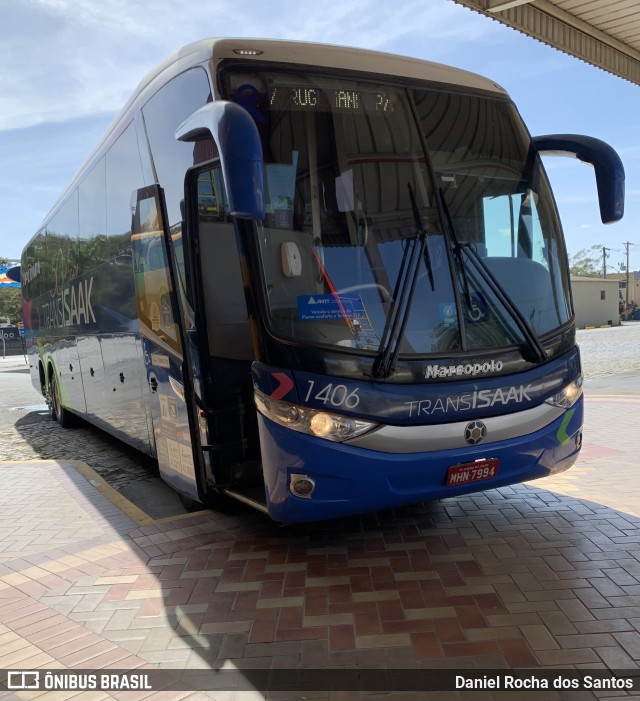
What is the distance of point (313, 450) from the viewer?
374 cm

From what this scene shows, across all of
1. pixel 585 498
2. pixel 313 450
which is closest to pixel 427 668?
pixel 313 450

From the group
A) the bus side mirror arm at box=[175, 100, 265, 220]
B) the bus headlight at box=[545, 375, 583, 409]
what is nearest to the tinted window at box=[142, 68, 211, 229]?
the bus side mirror arm at box=[175, 100, 265, 220]

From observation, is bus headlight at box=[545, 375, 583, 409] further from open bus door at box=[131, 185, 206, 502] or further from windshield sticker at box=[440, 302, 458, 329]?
open bus door at box=[131, 185, 206, 502]

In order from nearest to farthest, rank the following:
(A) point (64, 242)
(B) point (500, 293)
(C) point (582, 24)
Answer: (B) point (500, 293)
(C) point (582, 24)
(A) point (64, 242)

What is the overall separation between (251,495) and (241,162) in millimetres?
2306

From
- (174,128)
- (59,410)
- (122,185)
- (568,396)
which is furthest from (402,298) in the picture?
(59,410)

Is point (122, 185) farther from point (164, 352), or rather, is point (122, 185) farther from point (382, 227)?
point (382, 227)

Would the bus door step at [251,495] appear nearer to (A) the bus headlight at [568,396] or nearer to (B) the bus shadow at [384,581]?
(B) the bus shadow at [384,581]

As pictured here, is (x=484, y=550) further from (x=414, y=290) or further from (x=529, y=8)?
(x=529, y=8)

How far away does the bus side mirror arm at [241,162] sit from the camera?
3361mm

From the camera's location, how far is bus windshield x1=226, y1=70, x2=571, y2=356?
3.89 m

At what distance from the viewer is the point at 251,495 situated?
4.50 meters

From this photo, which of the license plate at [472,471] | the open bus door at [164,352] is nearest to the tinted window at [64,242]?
the open bus door at [164,352]

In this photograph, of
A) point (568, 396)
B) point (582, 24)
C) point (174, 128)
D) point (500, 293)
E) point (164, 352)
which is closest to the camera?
point (500, 293)
